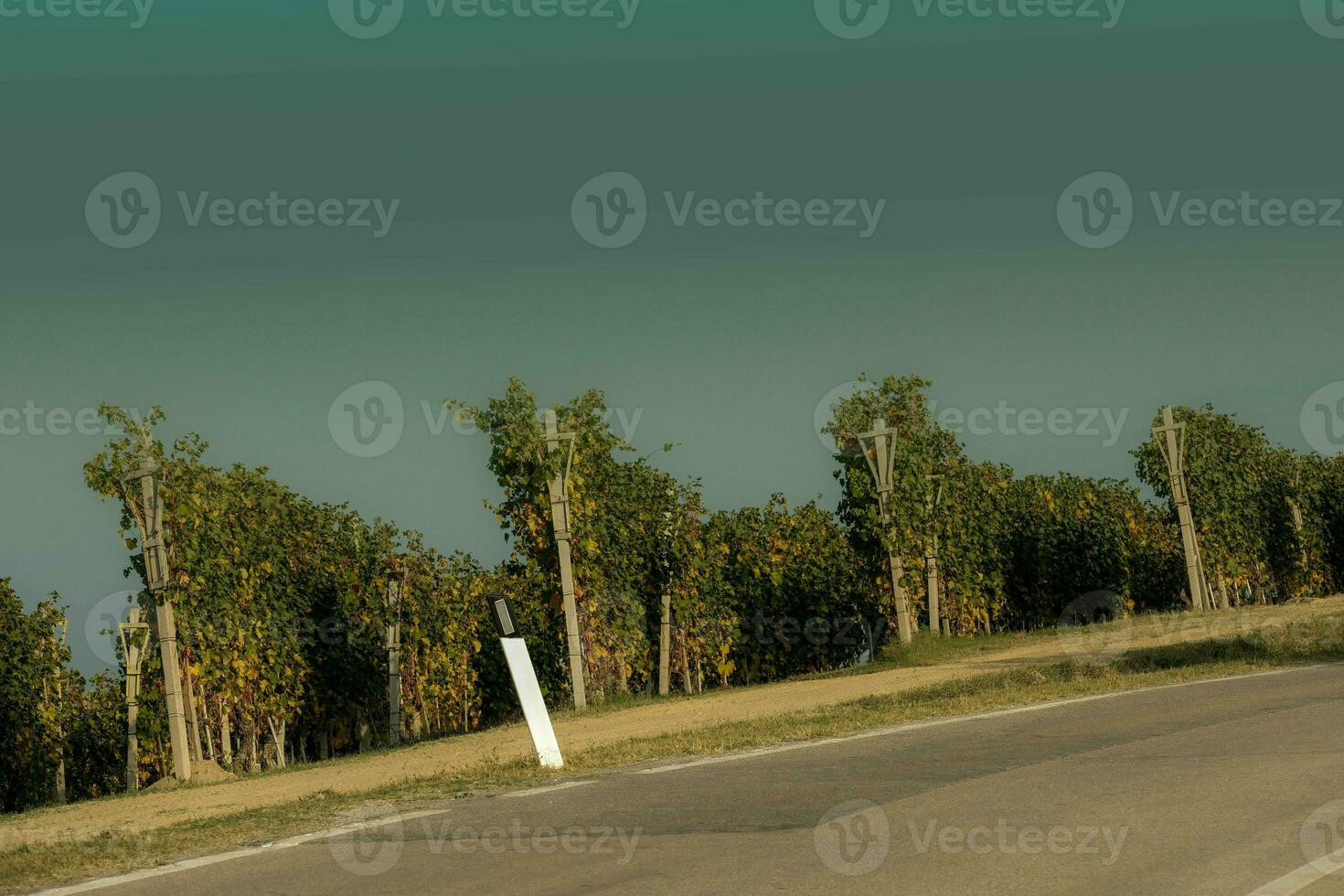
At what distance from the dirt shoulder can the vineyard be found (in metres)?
2.48

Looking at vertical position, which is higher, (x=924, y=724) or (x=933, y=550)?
(x=933, y=550)

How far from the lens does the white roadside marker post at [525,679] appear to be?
460 inches

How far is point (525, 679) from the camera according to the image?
39.2ft

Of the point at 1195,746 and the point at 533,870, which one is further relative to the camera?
the point at 1195,746

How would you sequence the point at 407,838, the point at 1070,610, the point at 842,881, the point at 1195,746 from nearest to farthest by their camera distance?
the point at 842,881 → the point at 407,838 → the point at 1195,746 → the point at 1070,610

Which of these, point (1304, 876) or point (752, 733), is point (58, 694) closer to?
point (752, 733)

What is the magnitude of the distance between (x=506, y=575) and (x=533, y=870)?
1145 inches

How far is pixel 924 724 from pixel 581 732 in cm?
587

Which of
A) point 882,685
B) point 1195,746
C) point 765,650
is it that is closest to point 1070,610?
point 765,650

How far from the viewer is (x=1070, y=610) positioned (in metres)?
46.8

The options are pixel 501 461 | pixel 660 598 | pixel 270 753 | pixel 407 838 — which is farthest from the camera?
pixel 660 598

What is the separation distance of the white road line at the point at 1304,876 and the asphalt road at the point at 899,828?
0.02m

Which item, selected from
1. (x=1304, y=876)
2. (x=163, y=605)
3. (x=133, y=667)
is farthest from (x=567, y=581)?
(x=1304, y=876)

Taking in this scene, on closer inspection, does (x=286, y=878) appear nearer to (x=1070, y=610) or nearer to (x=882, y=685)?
(x=882, y=685)
